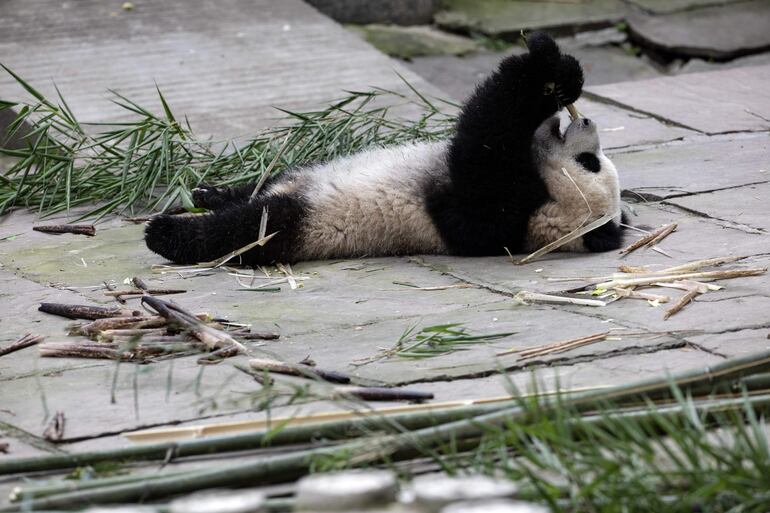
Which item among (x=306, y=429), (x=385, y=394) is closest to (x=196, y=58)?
(x=385, y=394)

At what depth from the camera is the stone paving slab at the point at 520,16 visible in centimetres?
895

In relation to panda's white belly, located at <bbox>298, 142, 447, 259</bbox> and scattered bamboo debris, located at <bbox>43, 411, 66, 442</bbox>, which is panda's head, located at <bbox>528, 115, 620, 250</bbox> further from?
scattered bamboo debris, located at <bbox>43, 411, 66, 442</bbox>

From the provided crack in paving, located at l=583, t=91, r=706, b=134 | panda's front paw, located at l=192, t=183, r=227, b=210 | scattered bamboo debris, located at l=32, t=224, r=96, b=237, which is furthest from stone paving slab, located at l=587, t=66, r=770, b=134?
scattered bamboo debris, located at l=32, t=224, r=96, b=237

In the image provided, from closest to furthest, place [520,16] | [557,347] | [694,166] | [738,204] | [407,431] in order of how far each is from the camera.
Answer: [407,431] → [557,347] → [738,204] → [694,166] → [520,16]

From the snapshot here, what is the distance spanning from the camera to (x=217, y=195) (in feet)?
16.0

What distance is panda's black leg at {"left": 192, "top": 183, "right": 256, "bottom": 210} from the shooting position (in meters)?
4.82

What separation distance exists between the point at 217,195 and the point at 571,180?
159 cm

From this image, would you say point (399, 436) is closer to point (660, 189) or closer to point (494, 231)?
point (494, 231)

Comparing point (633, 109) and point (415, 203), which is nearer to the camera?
point (415, 203)

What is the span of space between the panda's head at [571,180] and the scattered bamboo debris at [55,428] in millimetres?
2128

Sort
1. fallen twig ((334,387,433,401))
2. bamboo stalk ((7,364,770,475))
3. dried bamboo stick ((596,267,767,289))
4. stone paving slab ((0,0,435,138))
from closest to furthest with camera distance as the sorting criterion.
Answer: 1. bamboo stalk ((7,364,770,475))
2. fallen twig ((334,387,433,401))
3. dried bamboo stick ((596,267,767,289))
4. stone paving slab ((0,0,435,138))

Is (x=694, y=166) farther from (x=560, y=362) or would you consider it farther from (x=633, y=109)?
(x=560, y=362)

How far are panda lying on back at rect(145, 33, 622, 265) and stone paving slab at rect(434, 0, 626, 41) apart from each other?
473 cm

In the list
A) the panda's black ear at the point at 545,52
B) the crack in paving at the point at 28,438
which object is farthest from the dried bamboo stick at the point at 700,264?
the crack in paving at the point at 28,438
